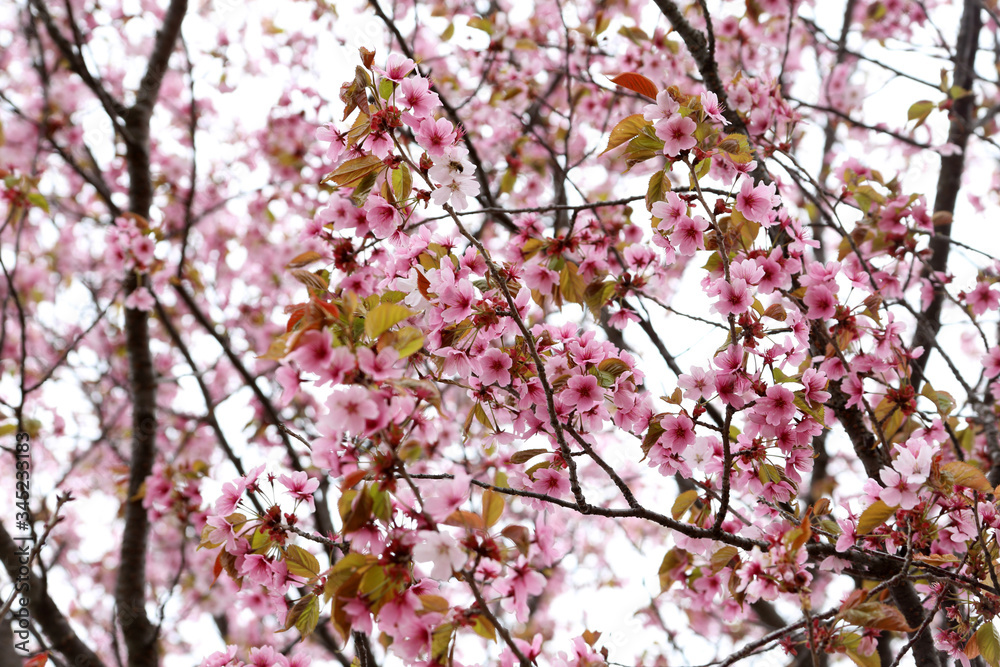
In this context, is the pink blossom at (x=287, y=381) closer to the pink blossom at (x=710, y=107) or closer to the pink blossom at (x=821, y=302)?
the pink blossom at (x=710, y=107)

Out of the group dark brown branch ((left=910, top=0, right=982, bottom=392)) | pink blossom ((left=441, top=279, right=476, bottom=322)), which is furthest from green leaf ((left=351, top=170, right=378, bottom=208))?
dark brown branch ((left=910, top=0, right=982, bottom=392))

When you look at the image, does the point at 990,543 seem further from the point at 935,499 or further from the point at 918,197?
the point at 918,197

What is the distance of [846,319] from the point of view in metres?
1.85

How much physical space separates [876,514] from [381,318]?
1.21 m

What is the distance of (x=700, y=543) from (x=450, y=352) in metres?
0.90

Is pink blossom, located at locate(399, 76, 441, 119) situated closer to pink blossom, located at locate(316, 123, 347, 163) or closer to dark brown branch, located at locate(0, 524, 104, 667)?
pink blossom, located at locate(316, 123, 347, 163)

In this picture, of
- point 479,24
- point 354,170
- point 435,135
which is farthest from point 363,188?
point 479,24

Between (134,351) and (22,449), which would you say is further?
(134,351)

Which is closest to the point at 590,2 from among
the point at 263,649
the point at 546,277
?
the point at 546,277

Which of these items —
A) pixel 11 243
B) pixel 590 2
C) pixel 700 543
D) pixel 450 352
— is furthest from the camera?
pixel 11 243

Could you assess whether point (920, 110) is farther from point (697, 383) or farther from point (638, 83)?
point (697, 383)

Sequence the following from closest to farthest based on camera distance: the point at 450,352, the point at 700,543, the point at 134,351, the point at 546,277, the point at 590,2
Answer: the point at 450,352, the point at 700,543, the point at 546,277, the point at 134,351, the point at 590,2

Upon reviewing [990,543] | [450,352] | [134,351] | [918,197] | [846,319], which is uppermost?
[134,351]

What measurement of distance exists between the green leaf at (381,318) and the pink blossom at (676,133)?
789 mm
